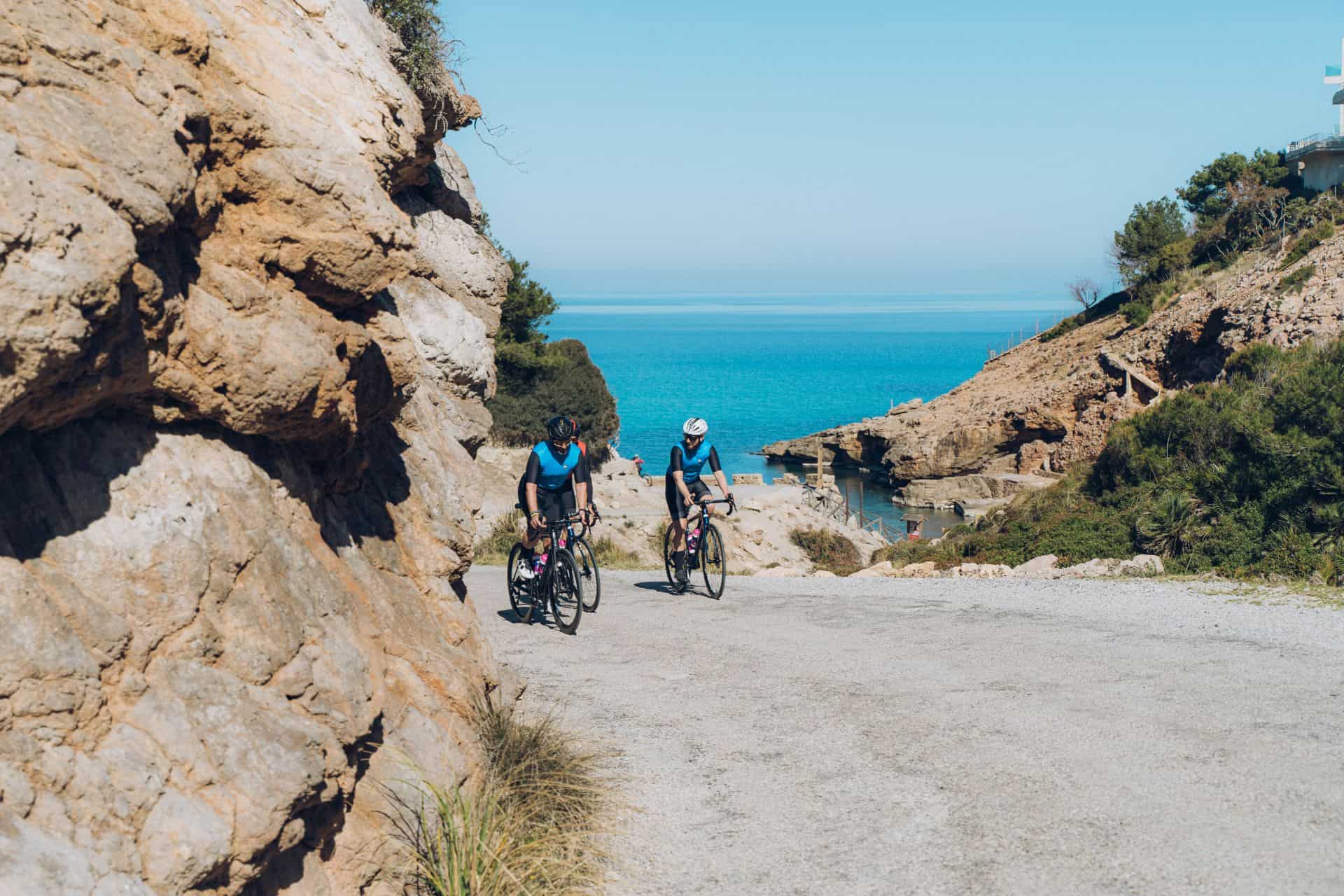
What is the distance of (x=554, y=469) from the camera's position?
11.0 meters

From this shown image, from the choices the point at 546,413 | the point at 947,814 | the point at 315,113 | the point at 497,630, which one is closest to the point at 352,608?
the point at 315,113

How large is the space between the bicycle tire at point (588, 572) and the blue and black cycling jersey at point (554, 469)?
635mm

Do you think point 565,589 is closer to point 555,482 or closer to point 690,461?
point 555,482

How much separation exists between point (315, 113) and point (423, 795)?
363 cm

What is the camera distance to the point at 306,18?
6.92m

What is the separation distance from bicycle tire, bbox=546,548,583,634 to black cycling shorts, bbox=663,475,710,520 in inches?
89.7

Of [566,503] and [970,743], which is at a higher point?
[566,503]

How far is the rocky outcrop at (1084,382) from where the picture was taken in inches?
1825

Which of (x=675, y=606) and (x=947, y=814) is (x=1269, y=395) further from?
(x=947, y=814)

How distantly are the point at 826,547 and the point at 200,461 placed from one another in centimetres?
2449

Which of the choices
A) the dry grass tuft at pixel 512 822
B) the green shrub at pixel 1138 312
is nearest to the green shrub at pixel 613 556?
the dry grass tuft at pixel 512 822

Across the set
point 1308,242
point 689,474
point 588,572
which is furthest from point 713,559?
point 1308,242

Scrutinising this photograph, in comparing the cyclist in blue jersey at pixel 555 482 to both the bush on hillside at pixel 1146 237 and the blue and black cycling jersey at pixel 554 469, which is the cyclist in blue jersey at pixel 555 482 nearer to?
the blue and black cycling jersey at pixel 554 469

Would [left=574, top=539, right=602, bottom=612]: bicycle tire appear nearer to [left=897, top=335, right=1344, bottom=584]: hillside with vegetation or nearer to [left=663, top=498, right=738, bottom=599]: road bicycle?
[left=663, top=498, right=738, bottom=599]: road bicycle
